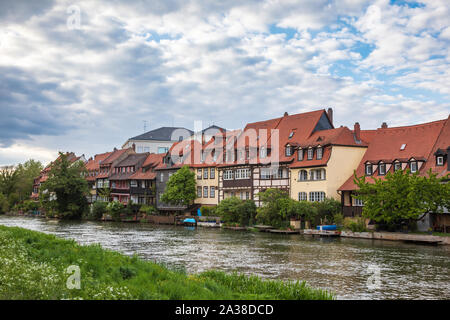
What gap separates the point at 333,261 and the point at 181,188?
40384mm

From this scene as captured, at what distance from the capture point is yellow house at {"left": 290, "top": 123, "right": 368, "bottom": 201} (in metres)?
46.4

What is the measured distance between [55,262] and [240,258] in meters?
13.0

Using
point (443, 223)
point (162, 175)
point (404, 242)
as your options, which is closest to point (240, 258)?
point (404, 242)

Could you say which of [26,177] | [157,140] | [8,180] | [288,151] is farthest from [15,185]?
[288,151]

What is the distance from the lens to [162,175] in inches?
2842

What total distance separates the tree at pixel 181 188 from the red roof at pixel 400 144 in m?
24.5

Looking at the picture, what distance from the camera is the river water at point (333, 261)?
699 inches

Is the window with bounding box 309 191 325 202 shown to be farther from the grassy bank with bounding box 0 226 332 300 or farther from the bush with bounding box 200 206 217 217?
the grassy bank with bounding box 0 226 332 300

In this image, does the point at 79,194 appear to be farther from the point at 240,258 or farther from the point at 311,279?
Result: the point at 311,279

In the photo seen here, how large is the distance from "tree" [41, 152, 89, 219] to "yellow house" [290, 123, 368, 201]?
1689 inches

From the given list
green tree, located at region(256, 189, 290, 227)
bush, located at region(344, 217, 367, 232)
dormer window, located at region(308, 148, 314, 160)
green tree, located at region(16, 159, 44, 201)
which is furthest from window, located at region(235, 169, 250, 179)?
green tree, located at region(16, 159, 44, 201)

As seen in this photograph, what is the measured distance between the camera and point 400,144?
147ft

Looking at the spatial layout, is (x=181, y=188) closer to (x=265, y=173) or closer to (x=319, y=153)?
(x=265, y=173)
